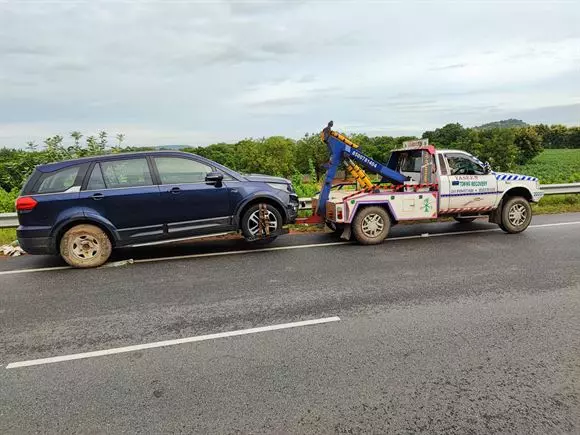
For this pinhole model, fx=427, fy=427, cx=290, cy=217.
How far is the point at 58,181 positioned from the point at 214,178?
101 inches

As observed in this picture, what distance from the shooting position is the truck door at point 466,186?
357 inches

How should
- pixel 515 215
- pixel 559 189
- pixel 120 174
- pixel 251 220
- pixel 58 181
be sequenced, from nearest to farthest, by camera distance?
1. pixel 58 181
2. pixel 120 174
3. pixel 251 220
4. pixel 515 215
5. pixel 559 189

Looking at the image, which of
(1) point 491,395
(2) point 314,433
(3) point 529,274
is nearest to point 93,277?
(2) point 314,433

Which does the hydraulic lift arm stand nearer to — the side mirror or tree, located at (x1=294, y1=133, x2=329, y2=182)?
the side mirror

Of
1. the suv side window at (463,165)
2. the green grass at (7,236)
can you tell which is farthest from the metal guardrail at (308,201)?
the suv side window at (463,165)

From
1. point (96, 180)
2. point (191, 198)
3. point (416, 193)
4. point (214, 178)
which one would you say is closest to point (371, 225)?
point (416, 193)

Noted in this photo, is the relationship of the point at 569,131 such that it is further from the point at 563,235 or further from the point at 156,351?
the point at 156,351

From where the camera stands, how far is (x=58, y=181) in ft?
23.3

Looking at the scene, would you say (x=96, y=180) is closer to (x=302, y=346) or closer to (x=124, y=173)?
(x=124, y=173)

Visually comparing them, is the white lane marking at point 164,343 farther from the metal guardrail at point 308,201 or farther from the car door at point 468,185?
the metal guardrail at point 308,201

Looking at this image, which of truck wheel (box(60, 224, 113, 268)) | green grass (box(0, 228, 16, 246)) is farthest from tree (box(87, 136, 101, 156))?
truck wheel (box(60, 224, 113, 268))

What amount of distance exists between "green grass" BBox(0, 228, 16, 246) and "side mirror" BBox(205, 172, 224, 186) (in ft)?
15.9

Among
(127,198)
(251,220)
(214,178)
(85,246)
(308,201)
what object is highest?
(214,178)

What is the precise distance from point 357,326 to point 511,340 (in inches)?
59.4
